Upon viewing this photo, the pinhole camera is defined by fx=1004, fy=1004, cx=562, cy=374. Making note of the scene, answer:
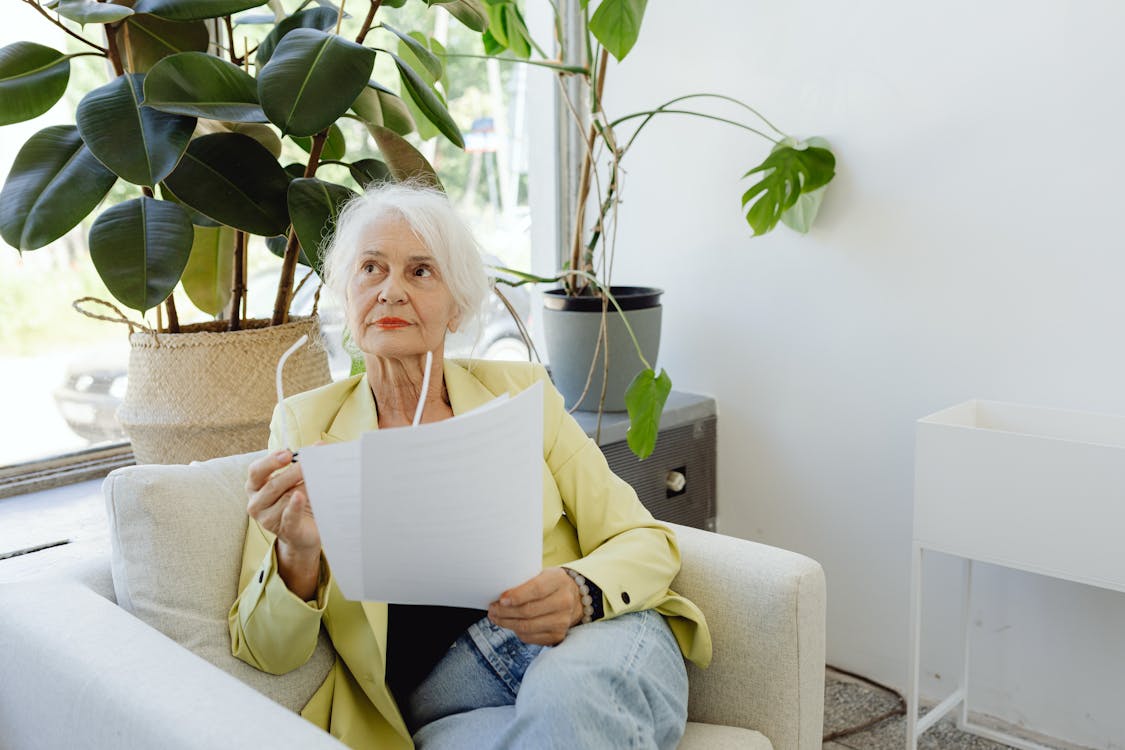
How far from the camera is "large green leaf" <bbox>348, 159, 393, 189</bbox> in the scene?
1.88 metres

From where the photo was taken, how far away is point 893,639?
233cm

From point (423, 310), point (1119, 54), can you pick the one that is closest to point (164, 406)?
point (423, 310)

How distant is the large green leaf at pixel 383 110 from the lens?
1.90 m

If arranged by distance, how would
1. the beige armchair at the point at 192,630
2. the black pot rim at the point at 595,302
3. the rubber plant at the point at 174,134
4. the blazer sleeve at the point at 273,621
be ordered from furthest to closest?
the black pot rim at the point at 595,302 < the rubber plant at the point at 174,134 < the blazer sleeve at the point at 273,621 < the beige armchair at the point at 192,630

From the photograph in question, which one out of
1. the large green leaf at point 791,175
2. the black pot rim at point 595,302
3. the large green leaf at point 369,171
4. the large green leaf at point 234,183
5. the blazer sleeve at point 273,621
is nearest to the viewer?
the blazer sleeve at point 273,621

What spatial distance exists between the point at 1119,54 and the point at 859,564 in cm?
120

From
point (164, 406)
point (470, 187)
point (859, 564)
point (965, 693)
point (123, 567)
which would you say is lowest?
point (965, 693)

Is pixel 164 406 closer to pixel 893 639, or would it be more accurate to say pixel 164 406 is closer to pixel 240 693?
pixel 240 693

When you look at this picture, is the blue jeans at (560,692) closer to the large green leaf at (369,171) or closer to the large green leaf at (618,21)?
the large green leaf at (369,171)

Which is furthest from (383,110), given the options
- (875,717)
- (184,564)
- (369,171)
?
(875,717)

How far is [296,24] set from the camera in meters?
1.74

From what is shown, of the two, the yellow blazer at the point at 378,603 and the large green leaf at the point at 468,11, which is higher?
the large green leaf at the point at 468,11

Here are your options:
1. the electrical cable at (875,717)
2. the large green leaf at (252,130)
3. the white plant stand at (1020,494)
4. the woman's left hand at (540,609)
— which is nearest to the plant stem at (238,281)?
the large green leaf at (252,130)

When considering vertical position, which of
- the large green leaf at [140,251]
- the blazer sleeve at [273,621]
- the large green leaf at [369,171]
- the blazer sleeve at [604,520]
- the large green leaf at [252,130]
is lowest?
the blazer sleeve at [273,621]
